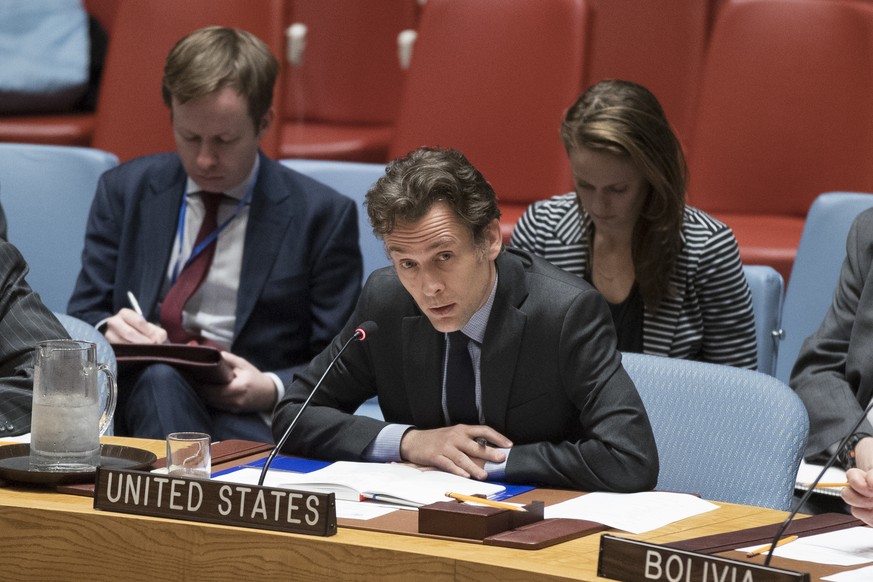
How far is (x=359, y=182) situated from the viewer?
11.1 ft

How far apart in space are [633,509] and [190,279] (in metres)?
1.48

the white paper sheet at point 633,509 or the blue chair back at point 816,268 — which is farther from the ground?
the blue chair back at point 816,268

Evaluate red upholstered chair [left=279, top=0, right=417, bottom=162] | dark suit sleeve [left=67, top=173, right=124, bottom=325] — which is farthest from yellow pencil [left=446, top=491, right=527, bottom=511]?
red upholstered chair [left=279, top=0, right=417, bottom=162]

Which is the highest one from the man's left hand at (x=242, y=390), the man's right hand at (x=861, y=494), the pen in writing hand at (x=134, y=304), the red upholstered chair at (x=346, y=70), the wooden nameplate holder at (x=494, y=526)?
the red upholstered chair at (x=346, y=70)

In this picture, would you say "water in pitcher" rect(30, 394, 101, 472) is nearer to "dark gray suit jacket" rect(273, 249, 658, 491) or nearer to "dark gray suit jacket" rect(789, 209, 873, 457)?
"dark gray suit jacket" rect(273, 249, 658, 491)

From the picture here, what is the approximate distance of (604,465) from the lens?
192 centimetres

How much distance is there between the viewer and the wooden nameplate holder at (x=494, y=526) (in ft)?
5.21

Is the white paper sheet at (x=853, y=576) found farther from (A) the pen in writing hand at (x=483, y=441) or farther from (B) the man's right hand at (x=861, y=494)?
(A) the pen in writing hand at (x=483, y=441)

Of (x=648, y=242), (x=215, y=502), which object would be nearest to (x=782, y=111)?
(x=648, y=242)

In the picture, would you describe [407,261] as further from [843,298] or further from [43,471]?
[843,298]

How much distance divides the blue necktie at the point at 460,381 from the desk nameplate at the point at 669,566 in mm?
664

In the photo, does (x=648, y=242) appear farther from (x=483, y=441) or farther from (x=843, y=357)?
(x=483, y=441)

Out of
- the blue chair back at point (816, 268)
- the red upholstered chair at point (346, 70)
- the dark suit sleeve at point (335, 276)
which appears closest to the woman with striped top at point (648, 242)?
the blue chair back at point (816, 268)

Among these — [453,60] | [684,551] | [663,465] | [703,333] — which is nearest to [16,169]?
[453,60]
